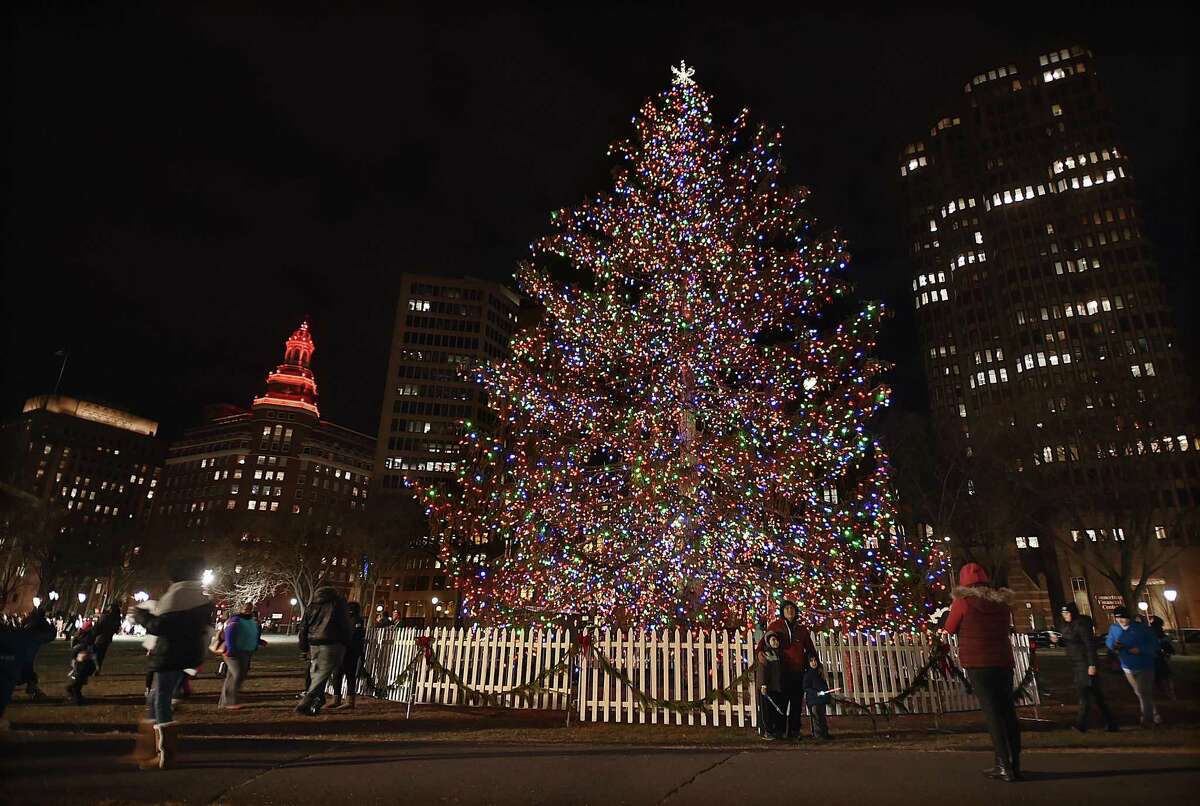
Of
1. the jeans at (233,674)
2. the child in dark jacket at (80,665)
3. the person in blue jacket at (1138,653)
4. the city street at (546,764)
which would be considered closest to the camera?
the city street at (546,764)

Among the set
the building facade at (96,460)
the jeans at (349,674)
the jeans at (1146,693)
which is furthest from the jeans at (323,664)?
the building facade at (96,460)

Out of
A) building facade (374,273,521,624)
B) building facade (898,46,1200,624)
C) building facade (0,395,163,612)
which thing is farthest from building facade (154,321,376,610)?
building facade (898,46,1200,624)

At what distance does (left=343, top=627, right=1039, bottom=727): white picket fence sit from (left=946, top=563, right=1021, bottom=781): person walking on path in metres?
4.35

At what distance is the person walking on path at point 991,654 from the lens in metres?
5.45

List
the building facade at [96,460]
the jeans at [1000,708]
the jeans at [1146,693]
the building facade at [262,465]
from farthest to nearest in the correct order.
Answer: the building facade at [262,465] < the building facade at [96,460] < the jeans at [1146,693] < the jeans at [1000,708]

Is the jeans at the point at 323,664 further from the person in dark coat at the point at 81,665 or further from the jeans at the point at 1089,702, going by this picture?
the jeans at the point at 1089,702

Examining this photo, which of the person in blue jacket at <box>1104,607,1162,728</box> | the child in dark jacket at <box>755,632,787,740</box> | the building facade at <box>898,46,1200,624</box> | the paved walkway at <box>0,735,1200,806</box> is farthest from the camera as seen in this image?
the building facade at <box>898,46,1200,624</box>

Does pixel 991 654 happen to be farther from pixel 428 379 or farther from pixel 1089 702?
pixel 428 379

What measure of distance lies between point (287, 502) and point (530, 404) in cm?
15058

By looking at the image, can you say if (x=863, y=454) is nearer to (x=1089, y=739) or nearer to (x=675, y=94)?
(x=1089, y=739)

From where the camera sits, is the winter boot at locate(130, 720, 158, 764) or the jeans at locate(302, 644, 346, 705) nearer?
the winter boot at locate(130, 720, 158, 764)

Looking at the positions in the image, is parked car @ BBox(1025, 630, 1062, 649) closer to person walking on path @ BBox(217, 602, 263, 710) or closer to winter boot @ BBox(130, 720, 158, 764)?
person walking on path @ BBox(217, 602, 263, 710)

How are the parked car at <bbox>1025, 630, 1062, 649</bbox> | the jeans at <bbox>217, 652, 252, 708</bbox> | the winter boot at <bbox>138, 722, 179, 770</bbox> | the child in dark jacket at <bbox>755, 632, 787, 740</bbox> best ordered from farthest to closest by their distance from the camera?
the parked car at <bbox>1025, 630, 1062, 649</bbox> → the jeans at <bbox>217, 652, 252, 708</bbox> → the child in dark jacket at <bbox>755, 632, 787, 740</bbox> → the winter boot at <bbox>138, 722, 179, 770</bbox>

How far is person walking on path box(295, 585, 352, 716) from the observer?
31.4 feet
